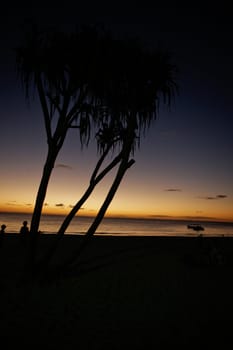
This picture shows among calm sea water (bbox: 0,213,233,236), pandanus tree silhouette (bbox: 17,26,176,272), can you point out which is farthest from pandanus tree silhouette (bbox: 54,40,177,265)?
calm sea water (bbox: 0,213,233,236)

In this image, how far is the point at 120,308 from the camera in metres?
4.51

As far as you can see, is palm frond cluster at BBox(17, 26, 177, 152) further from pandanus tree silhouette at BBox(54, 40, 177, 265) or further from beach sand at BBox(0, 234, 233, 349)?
beach sand at BBox(0, 234, 233, 349)

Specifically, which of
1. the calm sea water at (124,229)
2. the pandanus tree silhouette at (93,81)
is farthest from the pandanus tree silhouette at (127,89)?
the calm sea water at (124,229)

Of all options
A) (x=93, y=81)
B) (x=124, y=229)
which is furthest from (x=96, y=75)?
(x=124, y=229)

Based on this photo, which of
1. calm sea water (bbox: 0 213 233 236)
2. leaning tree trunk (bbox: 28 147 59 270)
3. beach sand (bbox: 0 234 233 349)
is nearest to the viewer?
beach sand (bbox: 0 234 233 349)

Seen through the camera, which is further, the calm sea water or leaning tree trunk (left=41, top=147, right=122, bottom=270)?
the calm sea water

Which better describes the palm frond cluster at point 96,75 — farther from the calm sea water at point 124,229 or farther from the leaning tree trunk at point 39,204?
the calm sea water at point 124,229

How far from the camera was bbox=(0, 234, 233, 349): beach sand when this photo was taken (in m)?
3.47

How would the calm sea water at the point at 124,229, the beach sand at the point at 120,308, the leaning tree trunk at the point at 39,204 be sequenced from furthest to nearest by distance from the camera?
the calm sea water at the point at 124,229 → the leaning tree trunk at the point at 39,204 → the beach sand at the point at 120,308

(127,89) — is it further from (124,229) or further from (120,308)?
(124,229)

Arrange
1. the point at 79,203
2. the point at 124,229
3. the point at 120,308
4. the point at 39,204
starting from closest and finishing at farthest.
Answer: the point at 120,308
the point at 39,204
the point at 79,203
the point at 124,229

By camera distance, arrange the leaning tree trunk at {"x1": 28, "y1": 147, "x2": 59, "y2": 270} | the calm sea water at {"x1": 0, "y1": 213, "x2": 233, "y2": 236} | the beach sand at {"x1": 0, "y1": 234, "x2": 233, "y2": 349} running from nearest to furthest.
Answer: the beach sand at {"x1": 0, "y1": 234, "x2": 233, "y2": 349}, the leaning tree trunk at {"x1": 28, "y1": 147, "x2": 59, "y2": 270}, the calm sea water at {"x1": 0, "y1": 213, "x2": 233, "y2": 236}

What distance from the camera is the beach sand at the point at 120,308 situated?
347 cm

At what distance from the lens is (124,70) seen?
5.70m
